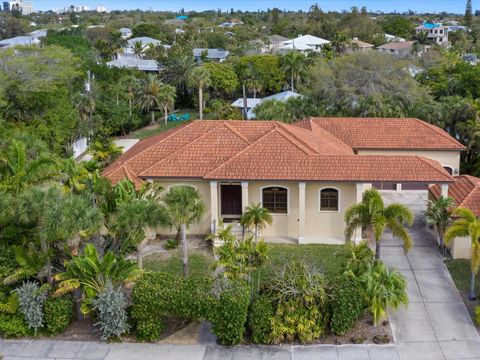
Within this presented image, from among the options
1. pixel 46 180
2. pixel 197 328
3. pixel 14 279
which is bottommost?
pixel 197 328

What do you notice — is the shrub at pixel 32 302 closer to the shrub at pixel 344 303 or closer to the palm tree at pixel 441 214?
the shrub at pixel 344 303

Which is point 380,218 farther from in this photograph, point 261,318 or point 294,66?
point 294,66

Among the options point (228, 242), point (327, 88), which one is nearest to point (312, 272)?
point (228, 242)

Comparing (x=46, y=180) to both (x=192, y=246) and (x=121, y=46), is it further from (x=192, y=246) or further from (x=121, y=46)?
(x=121, y=46)

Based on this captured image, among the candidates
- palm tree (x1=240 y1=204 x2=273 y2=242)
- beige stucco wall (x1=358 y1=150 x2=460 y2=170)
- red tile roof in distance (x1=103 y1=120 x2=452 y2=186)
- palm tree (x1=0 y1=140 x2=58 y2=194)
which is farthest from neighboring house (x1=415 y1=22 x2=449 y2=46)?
palm tree (x1=0 y1=140 x2=58 y2=194)

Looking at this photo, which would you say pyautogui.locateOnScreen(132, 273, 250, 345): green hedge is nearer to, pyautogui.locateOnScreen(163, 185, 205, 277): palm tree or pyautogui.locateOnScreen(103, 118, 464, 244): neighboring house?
pyautogui.locateOnScreen(163, 185, 205, 277): palm tree
